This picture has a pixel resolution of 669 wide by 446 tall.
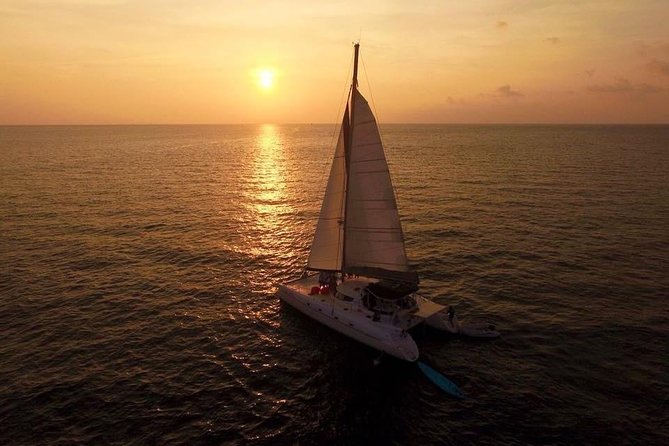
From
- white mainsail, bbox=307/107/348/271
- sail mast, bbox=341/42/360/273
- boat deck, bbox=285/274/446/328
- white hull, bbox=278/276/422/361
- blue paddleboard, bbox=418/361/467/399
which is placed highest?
sail mast, bbox=341/42/360/273

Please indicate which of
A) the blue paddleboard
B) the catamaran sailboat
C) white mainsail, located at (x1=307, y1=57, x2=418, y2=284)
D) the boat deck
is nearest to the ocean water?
the blue paddleboard

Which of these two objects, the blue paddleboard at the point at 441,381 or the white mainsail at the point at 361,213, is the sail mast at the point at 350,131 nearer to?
the white mainsail at the point at 361,213

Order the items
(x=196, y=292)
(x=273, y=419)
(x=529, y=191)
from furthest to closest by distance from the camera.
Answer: (x=529, y=191) < (x=196, y=292) < (x=273, y=419)

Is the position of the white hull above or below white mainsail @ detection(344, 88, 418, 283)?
below

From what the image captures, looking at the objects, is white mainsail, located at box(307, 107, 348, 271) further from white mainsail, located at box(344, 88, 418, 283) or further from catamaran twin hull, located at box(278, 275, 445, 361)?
catamaran twin hull, located at box(278, 275, 445, 361)

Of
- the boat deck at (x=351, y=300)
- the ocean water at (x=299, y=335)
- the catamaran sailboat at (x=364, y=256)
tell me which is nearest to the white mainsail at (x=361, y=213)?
the catamaran sailboat at (x=364, y=256)

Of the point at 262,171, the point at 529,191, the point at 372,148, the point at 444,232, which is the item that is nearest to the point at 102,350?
the point at 372,148

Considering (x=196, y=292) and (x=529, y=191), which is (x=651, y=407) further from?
(x=529, y=191)
